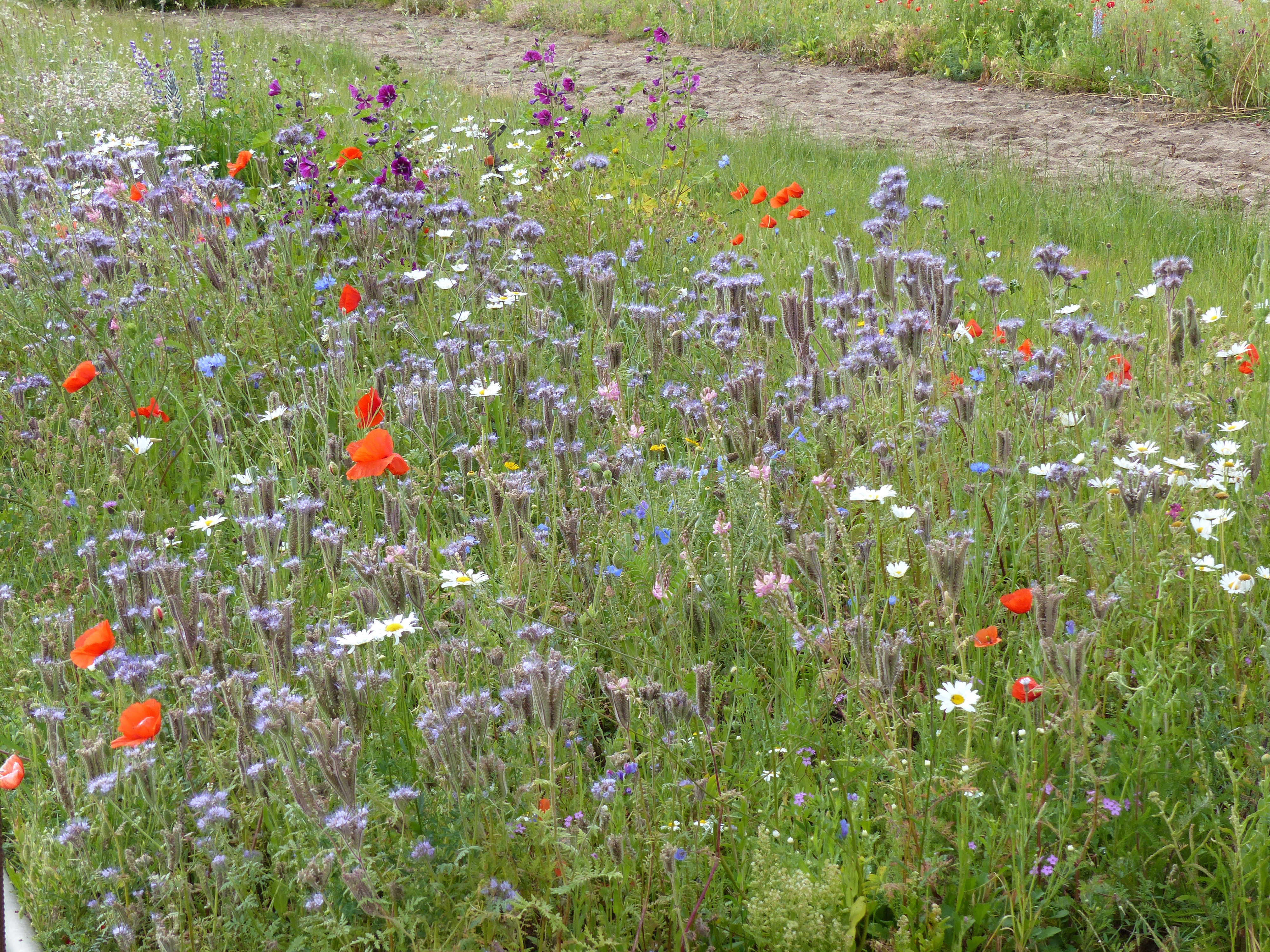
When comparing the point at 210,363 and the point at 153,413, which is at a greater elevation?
the point at 210,363

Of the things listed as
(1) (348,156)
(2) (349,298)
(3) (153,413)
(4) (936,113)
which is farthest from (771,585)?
(4) (936,113)

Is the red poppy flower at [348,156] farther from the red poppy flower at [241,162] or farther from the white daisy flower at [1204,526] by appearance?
the white daisy flower at [1204,526]

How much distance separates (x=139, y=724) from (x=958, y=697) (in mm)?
1496

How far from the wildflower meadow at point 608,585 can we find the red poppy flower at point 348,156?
14 centimetres

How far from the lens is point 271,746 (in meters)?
2.20

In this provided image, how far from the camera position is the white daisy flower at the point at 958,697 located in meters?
1.97

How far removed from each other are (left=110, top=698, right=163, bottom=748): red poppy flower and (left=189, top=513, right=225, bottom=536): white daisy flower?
1.02m

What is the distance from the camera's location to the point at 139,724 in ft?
6.12

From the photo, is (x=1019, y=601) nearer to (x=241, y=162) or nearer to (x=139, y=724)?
(x=139, y=724)

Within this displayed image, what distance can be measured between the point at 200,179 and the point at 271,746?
3451mm

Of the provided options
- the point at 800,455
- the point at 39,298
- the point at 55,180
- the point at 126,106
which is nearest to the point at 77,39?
the point at 126,106

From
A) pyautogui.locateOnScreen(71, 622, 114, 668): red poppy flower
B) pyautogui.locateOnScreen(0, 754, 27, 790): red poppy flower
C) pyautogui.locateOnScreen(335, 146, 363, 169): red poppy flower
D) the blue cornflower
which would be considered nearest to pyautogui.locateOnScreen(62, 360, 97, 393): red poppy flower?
the blue cornflower

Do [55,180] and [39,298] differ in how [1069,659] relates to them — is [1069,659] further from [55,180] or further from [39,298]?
[55,180]

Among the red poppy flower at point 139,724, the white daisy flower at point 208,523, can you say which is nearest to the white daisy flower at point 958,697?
the red poppy flower at point 139,724
